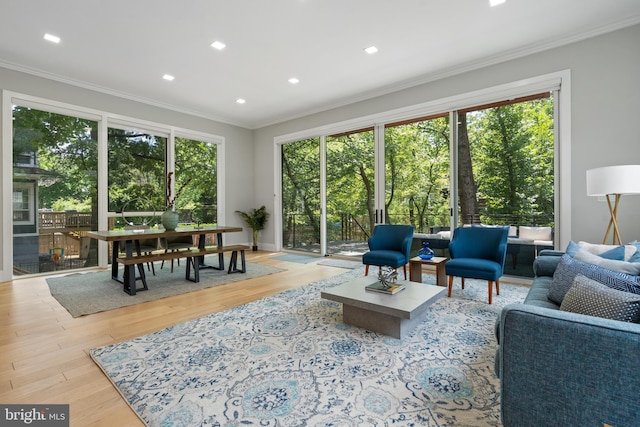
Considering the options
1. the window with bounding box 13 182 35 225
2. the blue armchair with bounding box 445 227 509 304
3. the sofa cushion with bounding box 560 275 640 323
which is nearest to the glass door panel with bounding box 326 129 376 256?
the blue armchair with bounding box 445 227 509 304

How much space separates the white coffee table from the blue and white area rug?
8 centimetres

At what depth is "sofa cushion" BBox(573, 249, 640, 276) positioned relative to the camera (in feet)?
6.15

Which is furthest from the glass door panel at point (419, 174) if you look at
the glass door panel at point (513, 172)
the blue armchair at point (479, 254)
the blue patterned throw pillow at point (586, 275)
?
the blue patterned throw pillow at point (586, 275)

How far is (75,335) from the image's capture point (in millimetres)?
2551

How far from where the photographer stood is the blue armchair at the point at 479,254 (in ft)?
10.6

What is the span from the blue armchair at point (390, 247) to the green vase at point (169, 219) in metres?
2.63

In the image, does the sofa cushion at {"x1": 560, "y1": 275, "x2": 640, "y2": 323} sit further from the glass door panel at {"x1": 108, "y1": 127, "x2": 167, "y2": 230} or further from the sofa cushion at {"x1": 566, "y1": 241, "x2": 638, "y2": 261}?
the glass door panel at {"x1": 108, "y1": 127, "x2": 167, "y2": 230}

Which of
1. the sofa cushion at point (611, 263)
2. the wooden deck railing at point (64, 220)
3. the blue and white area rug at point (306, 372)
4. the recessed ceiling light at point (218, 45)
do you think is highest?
the recessed ceiling light at point (218, 45)

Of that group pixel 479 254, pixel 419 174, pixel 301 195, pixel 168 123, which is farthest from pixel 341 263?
pixel 168 123

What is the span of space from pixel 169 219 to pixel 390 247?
3.06 metres

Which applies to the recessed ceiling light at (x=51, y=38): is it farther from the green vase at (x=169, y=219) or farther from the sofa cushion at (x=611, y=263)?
the sofa cushion at (x=611, y=263)

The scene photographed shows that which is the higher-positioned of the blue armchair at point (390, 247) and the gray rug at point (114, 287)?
the blue armchair at point (390, 247)

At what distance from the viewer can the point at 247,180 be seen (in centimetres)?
764

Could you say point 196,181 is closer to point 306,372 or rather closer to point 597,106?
point 306,372
